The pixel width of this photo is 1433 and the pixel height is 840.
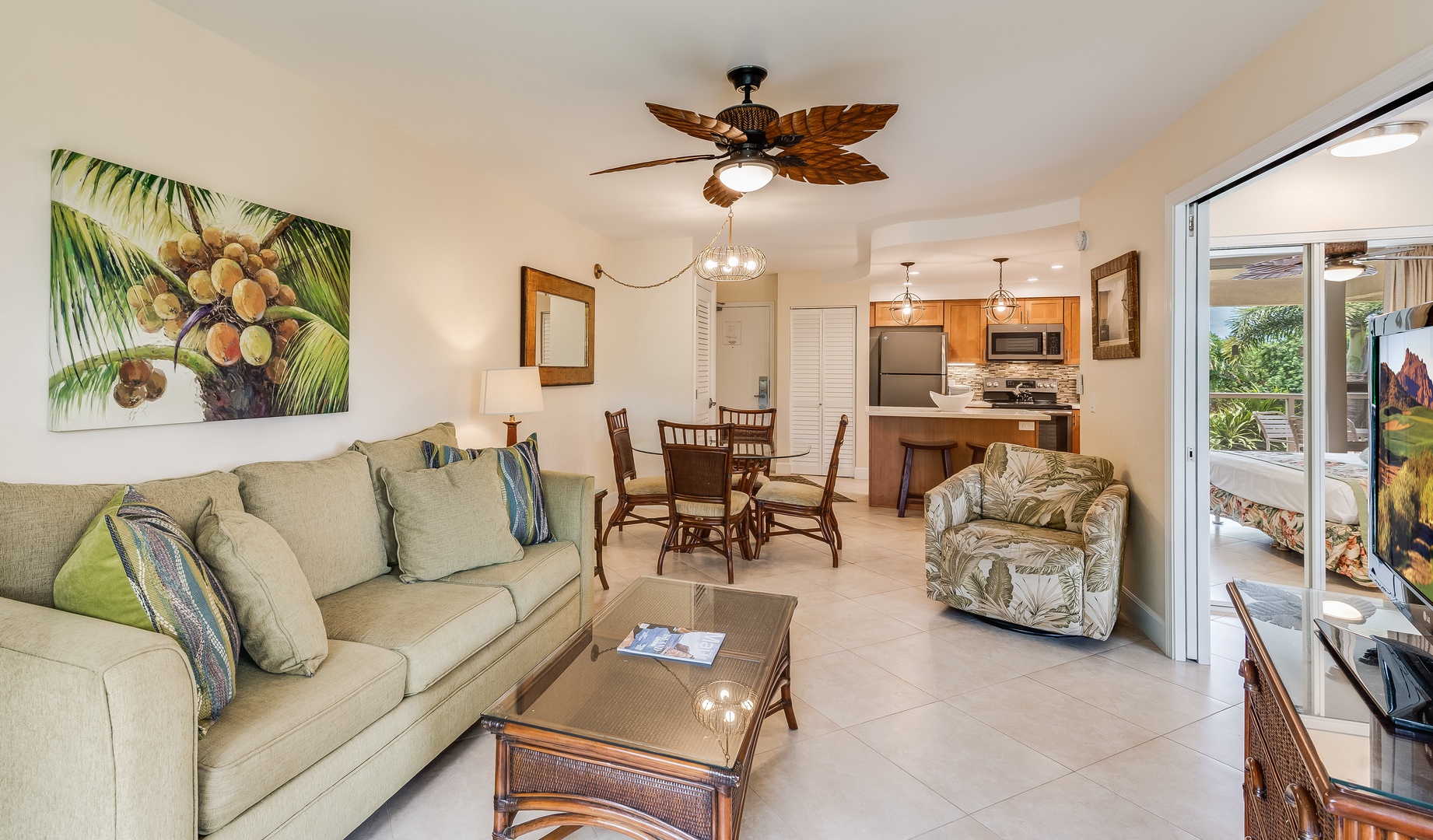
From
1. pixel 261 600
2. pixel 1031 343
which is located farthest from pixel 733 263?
pixel 1031 343

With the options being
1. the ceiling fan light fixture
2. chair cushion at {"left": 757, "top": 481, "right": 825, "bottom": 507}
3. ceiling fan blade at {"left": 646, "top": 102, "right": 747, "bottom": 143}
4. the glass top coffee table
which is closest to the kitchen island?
chair cushion at {"left": 757, "top": 481, "right": 825, "bottom": 507}

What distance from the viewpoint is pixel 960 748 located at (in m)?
2.12

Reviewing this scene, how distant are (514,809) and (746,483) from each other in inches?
117

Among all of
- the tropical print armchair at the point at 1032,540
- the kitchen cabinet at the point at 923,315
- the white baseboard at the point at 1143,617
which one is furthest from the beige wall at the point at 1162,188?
the kitchen cabinet at the point at 923,315

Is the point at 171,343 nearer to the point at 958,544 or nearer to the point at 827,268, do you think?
the point at 958,544

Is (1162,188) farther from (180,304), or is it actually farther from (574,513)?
→ (180,304)

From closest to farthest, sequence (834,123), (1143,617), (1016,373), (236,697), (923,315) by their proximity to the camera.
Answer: (236,697) < (834,123) < (1143,617) < (923,315) < (1016,373)

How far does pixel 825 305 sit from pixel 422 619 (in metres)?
Answer: 6.17

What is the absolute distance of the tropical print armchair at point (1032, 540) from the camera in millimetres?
2875

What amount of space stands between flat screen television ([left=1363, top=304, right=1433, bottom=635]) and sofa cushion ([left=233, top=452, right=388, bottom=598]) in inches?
103

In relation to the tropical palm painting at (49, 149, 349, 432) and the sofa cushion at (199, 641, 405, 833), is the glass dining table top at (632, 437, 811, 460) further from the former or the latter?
the sofa cushion at (199, 641, 405, 833)

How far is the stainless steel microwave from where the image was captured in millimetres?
7715

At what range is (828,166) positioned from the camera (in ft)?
9.44

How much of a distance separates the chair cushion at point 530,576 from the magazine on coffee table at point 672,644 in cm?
52
